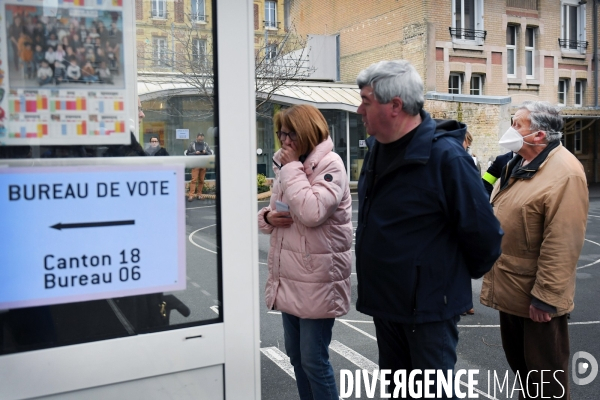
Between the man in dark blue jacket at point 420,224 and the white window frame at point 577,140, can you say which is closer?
the man in dark blue jacket at point 420,224

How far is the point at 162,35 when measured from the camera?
1.83m

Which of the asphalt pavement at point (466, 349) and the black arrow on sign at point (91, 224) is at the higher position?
the black arrow on sign at point (91, 224)

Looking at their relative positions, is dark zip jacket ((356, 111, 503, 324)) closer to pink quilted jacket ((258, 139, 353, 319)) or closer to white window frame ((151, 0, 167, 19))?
pink quilted jacket ((258, 139, 353, 319))

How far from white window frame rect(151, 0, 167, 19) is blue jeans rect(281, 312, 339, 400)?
178 centimetres

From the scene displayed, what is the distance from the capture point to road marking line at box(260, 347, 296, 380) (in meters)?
4.83

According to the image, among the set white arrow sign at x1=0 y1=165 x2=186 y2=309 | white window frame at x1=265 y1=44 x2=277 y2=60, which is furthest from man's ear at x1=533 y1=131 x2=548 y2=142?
white window frame at x1=265 y1=44 x2=277 y2=60

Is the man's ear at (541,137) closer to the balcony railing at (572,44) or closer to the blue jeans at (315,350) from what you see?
the blue jeans at (315,350)

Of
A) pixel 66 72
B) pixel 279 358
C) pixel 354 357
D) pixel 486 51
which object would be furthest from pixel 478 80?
pixel 66 72

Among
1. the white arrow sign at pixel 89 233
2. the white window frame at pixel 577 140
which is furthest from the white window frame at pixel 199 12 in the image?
the white window frame at pixel 577 140

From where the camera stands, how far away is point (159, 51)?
1.83m

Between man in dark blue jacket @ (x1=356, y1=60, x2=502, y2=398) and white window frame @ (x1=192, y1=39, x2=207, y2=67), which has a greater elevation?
white window frame @ (x1=192, y1=39, x2=207, y2=67)

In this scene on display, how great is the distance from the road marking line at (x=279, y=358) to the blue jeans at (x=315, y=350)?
1.57m

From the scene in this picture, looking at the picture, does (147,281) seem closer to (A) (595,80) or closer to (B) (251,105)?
(B) (251,105)

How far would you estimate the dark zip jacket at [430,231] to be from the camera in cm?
251
